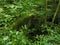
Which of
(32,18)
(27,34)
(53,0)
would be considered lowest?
(27,34)

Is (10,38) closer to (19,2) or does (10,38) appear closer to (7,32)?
(7,32)

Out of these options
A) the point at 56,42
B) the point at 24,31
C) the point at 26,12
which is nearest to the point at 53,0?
the point at 26,12

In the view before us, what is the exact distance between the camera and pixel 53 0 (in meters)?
4.56

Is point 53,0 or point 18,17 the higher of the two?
point 53,0

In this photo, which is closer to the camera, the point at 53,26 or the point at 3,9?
the point at 53,26

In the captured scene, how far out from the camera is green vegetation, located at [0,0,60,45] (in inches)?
Result: 143

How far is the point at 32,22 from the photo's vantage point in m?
4.26

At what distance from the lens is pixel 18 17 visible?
4500 millimetres

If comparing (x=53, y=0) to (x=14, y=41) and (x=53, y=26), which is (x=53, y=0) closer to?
(x=53, y=26)

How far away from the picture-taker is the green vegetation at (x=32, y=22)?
364 centimetres

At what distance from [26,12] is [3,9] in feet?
3.33

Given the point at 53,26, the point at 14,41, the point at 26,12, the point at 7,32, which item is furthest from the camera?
the point at 26,12

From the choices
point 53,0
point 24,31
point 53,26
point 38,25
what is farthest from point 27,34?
point 53,0

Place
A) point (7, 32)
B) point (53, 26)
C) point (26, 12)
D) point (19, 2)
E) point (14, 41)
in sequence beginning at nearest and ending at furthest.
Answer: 1. point (14, 41)
2. point (7, 32)
3. point (53, 26)
4. point (26, 12)
5. point (19, 2)
